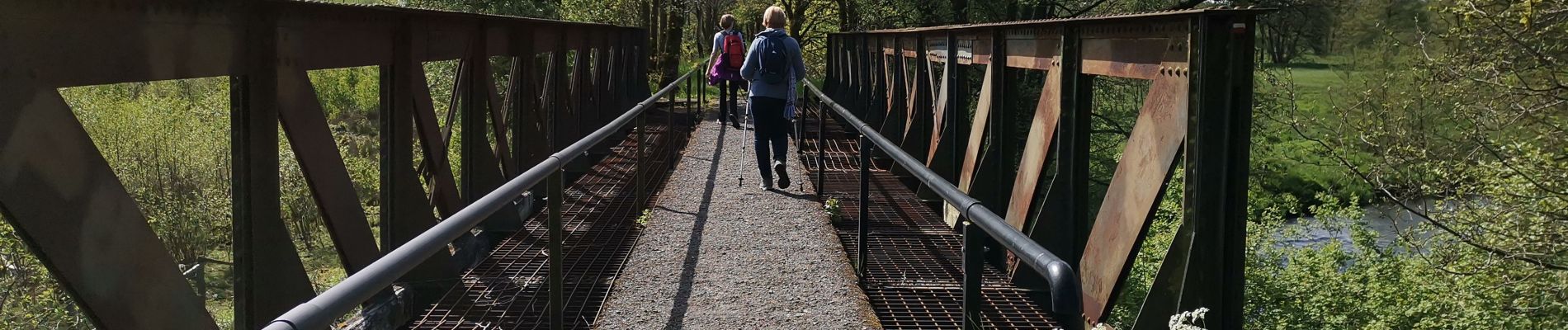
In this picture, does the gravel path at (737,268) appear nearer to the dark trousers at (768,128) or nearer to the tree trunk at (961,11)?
the dark trousers at (768,128)

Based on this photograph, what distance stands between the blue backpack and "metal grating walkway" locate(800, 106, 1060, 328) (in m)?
0.76

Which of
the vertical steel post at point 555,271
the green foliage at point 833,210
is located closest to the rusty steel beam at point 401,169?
the vertical steel post at point 555,271

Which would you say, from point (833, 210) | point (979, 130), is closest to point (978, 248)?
point (979, 130)

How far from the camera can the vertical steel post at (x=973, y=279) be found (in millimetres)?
4262

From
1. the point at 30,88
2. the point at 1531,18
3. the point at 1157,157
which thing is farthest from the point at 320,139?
the point at 1531,18

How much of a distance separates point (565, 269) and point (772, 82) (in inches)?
135

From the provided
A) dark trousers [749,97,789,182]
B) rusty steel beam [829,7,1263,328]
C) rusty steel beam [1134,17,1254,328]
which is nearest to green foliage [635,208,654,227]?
dark trousers [749,97,789,182]

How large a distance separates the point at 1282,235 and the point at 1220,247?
16.3m

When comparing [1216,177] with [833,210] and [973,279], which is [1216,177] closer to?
[973,279]

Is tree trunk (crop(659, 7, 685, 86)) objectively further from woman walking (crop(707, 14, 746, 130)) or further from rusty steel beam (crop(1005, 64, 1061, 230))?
rusty steel beam (crop(1005, 64, 1061, 230))

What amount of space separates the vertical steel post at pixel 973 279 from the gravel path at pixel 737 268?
1.14m

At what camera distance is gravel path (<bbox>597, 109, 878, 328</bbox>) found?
555 centimetres

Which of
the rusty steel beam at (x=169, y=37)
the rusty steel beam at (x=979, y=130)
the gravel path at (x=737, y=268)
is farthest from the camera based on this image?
the rusty steel beam at (x=979, y=130)

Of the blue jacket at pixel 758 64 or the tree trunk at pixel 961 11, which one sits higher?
the tree trunk at pixel 961 11
